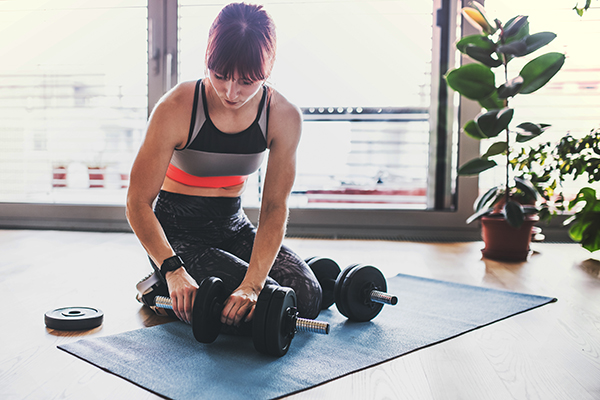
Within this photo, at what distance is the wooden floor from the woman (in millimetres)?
244

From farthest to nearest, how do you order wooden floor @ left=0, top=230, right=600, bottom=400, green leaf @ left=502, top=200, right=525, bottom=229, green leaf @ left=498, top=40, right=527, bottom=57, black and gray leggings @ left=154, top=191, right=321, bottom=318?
green leaf @ left=502, top=200, right=525, bottom=229, green leaf @ left=498, top=40, right=527, bottom=57, black and gray leggings @ left=154, top=191, right=321, bottom=318, wooden floor @ left=0, top=230, right=600, bottom=400

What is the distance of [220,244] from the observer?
143 cm

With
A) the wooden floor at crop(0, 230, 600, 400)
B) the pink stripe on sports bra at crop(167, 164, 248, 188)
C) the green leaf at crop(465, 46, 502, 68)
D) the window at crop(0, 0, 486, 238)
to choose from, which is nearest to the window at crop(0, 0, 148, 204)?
the window at crop(0, 0, 486, 238)

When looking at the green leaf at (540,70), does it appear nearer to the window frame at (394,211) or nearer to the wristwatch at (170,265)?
the window frame at (394,211)

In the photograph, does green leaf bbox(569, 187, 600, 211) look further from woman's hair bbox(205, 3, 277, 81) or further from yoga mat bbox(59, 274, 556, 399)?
woman's hair bbox(205, 3, 277, 81)

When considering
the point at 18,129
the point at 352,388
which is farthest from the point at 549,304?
the point at 18,129

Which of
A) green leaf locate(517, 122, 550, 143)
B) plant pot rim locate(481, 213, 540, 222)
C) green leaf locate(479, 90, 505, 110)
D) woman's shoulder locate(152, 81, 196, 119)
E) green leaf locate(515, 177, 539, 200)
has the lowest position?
plant pot rim locate(481, 213, 540, 222)

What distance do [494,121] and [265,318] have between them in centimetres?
144

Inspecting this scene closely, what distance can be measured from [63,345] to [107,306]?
330 mm

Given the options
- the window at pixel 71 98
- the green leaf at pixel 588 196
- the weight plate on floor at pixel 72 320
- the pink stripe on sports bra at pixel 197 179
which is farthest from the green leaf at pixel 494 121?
the window at pixel 71 98

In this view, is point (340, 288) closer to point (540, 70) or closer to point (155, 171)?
point (155, 171)

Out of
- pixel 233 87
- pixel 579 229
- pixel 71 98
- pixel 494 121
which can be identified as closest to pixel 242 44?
pixel 233 87

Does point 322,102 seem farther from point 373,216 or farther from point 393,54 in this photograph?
point 373,216

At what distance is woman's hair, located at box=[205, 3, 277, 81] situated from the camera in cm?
101
